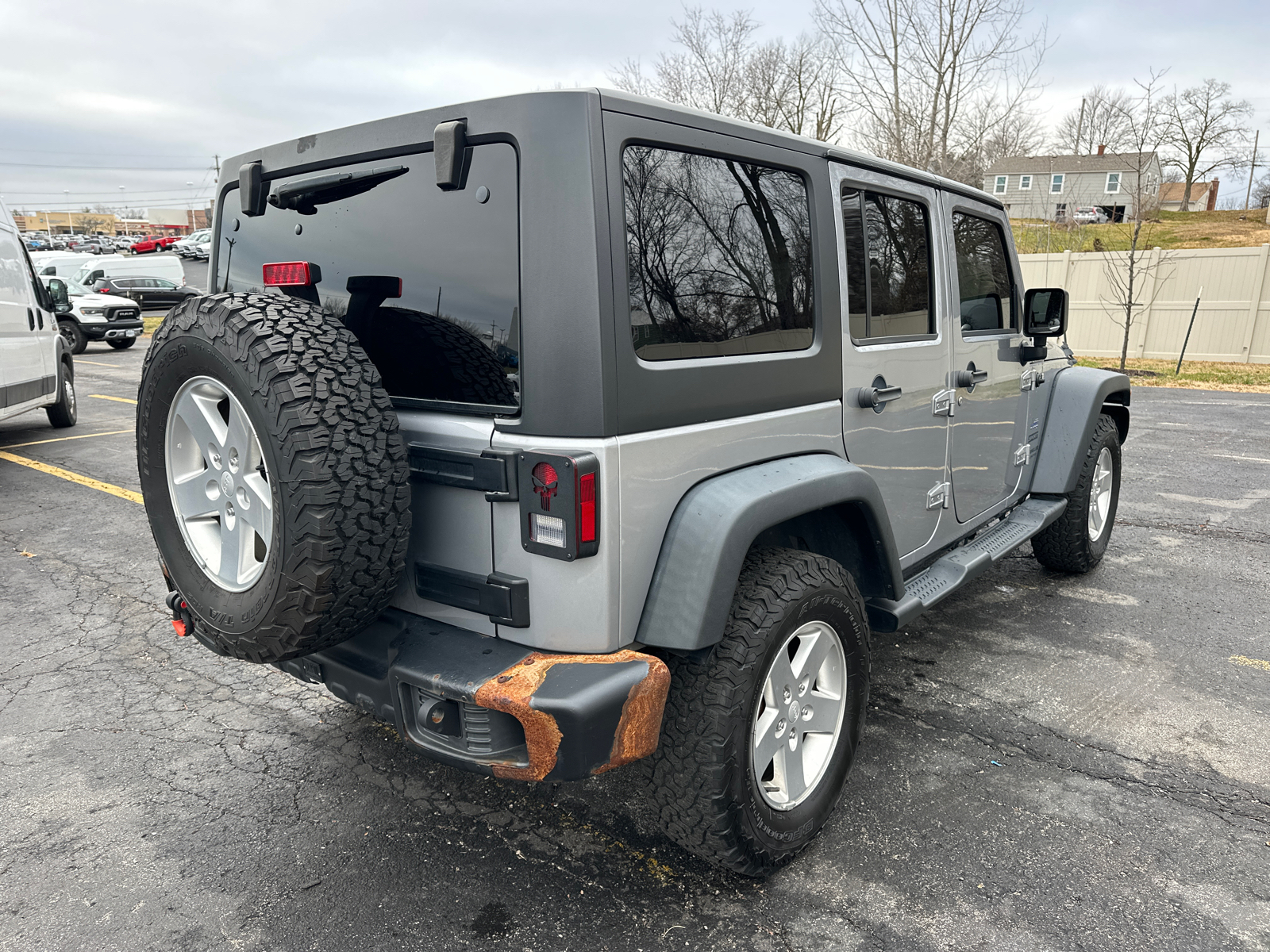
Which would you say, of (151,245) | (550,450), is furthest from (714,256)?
(151,245)

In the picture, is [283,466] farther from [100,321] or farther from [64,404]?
[100,321]

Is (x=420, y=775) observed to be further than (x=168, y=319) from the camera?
Yes

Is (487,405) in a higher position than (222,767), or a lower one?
higher

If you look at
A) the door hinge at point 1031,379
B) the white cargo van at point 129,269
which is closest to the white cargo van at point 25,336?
the door hinge at point 1031,379

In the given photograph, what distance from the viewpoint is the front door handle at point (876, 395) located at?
282 centimetres

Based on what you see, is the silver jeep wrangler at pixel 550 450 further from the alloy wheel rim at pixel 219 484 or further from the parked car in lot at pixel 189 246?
the parked car in lot at pixel 189 246

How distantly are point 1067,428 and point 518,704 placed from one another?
363 cm

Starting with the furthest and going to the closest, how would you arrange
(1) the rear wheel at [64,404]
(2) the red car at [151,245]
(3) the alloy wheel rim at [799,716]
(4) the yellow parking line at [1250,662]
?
(2) the red car at [151,245] < (1) the rear wheel at [64,404] < (4) the yellow parking line at [1250,662] < (3) the alloy wheel rim at [799,716]

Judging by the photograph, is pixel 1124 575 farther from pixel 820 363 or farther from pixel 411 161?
pixel 411 161

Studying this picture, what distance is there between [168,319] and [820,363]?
1844 mm

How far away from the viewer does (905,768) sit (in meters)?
2.92

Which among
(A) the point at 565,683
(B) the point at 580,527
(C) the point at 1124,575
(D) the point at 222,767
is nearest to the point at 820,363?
(B) the point at 580,527

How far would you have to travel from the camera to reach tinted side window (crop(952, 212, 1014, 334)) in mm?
3594

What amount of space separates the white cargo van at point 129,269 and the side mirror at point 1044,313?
26265mm
